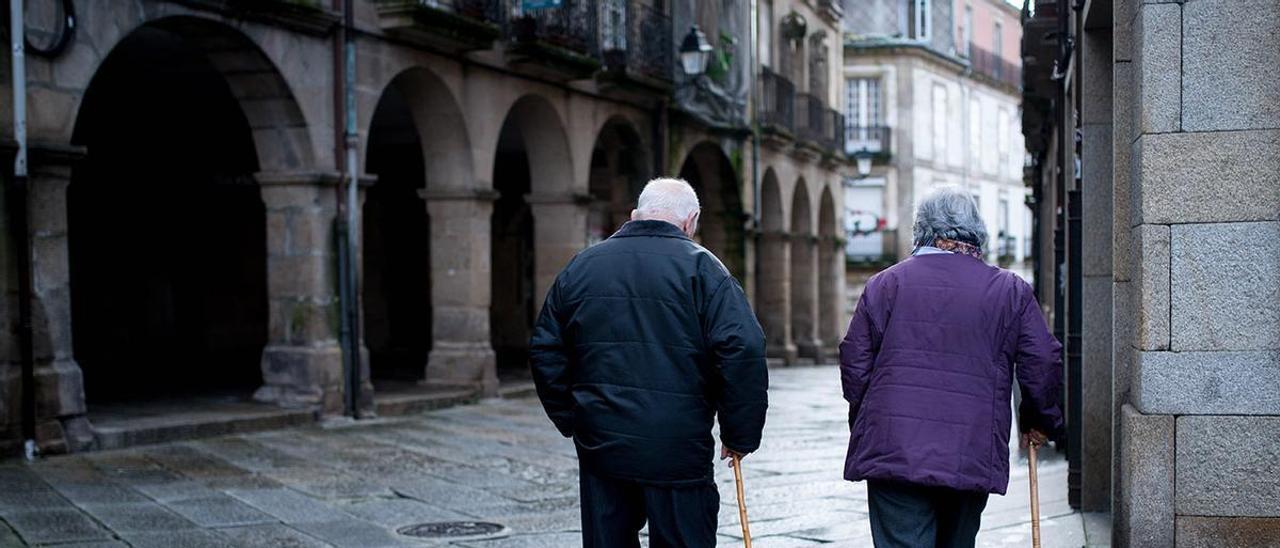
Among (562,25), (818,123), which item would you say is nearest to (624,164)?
(562,25)

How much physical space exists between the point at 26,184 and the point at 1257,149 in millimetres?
7793

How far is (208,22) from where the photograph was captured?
39.2 feet

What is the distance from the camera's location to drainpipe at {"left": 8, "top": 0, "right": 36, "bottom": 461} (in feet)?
32.4

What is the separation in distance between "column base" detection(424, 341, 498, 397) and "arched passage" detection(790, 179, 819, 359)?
49.0ft

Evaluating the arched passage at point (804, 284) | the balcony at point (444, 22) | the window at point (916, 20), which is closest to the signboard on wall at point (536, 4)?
the balcony at point (444, 22)

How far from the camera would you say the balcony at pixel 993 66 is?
159ft

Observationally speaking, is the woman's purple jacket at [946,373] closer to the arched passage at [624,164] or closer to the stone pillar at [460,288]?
the stone pillar at [460,288]

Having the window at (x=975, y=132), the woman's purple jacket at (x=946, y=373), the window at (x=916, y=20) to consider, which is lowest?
the woman's purple jacket at (x=946, y=373)

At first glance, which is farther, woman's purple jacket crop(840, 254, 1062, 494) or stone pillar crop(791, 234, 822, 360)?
stone pillar crop(791, 234, 822, 360)

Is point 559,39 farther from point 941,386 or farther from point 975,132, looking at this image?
point 975,132

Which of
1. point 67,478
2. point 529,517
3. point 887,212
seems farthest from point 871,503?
point 887,212

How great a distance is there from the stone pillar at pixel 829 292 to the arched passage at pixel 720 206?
7202mm

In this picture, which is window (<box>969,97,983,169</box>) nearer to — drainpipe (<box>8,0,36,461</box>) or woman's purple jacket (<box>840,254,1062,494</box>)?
drainpipe (<box>8,0,36,461</box>)

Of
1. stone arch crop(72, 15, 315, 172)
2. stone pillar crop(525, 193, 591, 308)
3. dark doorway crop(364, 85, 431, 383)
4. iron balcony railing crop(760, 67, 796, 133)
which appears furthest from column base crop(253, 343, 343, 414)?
iron balcony railing crop(760, 67, 796, 133)
